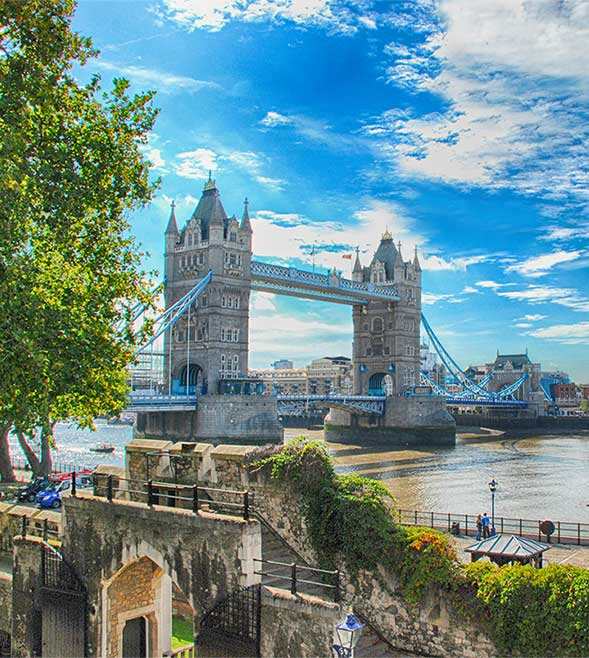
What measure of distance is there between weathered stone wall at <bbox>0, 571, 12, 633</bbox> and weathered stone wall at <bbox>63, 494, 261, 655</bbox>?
2.49 metres

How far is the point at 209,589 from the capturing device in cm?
1134

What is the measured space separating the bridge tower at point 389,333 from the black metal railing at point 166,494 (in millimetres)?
85139

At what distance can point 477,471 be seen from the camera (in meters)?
55.1

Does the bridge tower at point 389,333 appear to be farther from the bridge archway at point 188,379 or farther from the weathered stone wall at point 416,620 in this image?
the weathered stone wall at point 416,620

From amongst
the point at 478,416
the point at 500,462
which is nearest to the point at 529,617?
the point at 500,462

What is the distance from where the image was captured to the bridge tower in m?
99.4

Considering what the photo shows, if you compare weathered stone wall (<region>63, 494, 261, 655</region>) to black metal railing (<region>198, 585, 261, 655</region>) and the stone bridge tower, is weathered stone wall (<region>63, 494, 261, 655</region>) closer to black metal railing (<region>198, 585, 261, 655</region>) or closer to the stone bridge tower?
black metal railing (<region>198, 585, 261, 655</region>)

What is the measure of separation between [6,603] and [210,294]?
5894 cm

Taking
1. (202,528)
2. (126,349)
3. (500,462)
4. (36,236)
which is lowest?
(500,462)

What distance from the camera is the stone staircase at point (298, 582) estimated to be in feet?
37.9

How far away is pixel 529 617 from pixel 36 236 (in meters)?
12.4

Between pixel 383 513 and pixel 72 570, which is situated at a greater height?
pixel 383 513

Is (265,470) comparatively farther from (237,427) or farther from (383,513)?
(237,427)

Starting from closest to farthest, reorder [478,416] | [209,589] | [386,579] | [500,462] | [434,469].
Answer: [209,589] → [386,579] → [434,469] → [500,462] → [478,416]
